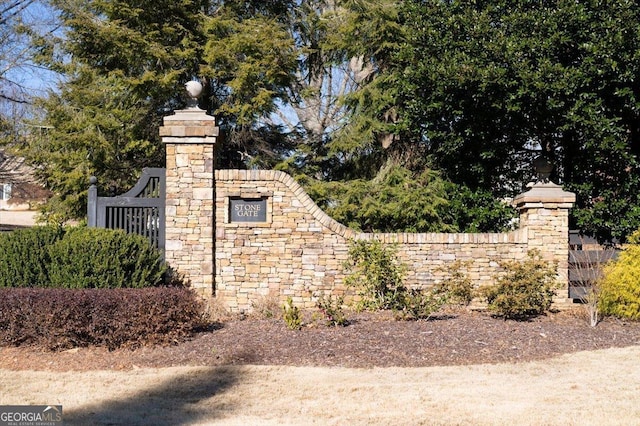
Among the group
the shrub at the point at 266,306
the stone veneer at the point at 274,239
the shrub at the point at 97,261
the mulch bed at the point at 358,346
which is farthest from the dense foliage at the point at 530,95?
the shrub at the point at 97,261

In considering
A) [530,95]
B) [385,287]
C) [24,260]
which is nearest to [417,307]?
[385,287]

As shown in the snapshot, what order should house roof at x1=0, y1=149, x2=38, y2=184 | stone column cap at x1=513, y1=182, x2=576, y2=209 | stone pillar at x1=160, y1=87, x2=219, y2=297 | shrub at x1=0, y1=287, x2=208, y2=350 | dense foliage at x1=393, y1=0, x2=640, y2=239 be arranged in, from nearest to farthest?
shrub at x1=0, y1=287, x2=208, y2=350
stone pillar at x1=160, y1=87, x2=219, y2=297
stone column cap at x1=513, y1=182, x2=576, y2=209
dense foliage at x1=393, y1=0, x2=640, y2=239
house roof at x1=0, y1=149, x2=38, y2=184

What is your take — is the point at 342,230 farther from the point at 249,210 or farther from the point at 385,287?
the point at 249,210

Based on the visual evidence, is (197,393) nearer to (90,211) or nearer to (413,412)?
(413,412)

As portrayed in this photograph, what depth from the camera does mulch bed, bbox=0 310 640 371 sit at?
7.68 m

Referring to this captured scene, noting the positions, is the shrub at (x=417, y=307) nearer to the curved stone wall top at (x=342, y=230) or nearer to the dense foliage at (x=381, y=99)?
the curved stone wall top at (x=342, y=230)

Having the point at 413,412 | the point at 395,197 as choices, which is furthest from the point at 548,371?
the point at 395,197

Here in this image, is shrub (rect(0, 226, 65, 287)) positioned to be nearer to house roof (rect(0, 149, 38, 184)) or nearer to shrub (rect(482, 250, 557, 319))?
shrub (rect(482, 250, 557, 319))

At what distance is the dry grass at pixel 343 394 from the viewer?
5715mm

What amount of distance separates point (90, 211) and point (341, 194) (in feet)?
19.9

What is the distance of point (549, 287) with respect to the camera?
1045 cm

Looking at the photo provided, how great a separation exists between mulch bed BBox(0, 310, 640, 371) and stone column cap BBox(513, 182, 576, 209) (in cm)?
230

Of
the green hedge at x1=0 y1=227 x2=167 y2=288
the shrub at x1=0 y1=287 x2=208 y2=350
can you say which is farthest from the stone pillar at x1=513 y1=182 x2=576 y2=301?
the green hedge at x1=0 y1=227 x2=167 y2=288

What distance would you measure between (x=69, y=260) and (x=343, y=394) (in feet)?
15.8
